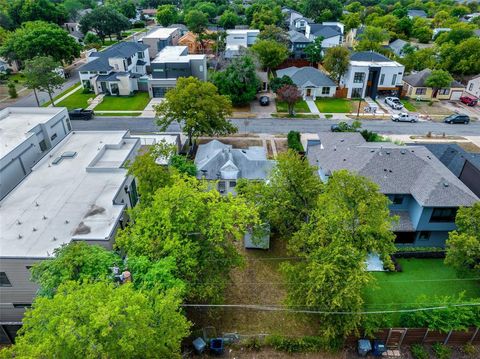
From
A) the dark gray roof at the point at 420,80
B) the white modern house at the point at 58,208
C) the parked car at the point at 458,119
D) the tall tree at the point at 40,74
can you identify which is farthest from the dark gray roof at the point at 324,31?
the white modern house at the point at 58,208

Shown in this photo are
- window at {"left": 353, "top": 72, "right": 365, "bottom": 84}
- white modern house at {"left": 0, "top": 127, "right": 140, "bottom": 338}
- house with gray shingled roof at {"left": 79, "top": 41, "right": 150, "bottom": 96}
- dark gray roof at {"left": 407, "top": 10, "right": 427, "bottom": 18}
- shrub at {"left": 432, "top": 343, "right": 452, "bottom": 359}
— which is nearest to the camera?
shrub at {"left": 432, "top": 343, "right": 452, "bottom": 359}

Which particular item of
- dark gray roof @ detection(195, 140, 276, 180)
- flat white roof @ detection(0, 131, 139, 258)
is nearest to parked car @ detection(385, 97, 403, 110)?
dark gray roof @ detection(195, 140, 276, 180)

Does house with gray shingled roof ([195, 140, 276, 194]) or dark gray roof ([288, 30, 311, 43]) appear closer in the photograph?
house with gray shingled roof ([195, 140, 276, 194])

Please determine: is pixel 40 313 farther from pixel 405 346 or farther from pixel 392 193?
pixel 392 193

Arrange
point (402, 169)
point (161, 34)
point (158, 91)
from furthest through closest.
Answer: point (161, 34) → point (158, 91) → point (402, 169)

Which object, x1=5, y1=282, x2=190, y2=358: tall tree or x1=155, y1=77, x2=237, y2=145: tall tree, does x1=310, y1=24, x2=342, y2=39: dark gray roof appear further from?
x1=5, y1=282, x2=190, y2=358: tall tree

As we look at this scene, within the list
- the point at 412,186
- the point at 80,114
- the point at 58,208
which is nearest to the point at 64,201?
the point at 58,208

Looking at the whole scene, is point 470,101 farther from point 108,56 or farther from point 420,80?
point 108,56
